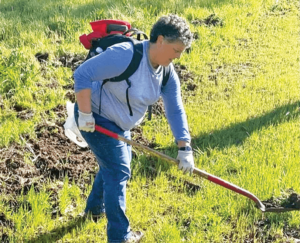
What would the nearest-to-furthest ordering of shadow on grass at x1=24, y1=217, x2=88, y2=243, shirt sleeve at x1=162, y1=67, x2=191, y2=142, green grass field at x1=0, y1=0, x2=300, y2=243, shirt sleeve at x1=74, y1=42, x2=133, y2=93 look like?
shirt sleeve at x1=74, y1=42, x2=133, y2=93 < shirt sleeve at x1=162, y1=67, x2=191, y2=142 < shadow on grass at x1=24, y1=217, x2=88, y2=243 < green grass field at x1=0, y1=0, x2=300, y2=243

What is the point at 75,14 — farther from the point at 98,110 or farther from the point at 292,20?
the point at 98,110

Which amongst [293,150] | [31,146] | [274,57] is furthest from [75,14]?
[293,150]

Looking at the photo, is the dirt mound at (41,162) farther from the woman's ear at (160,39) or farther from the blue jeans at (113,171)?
the woman's ear at (160,39)

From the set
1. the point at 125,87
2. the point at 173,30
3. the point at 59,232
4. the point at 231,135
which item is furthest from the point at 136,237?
the point at 231,135

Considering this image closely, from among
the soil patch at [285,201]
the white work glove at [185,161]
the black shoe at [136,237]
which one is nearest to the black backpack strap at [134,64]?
the white work glove at [185,161]

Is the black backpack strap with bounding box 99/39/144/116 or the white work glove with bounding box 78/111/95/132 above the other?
the black backpack strap with bounding box 99/39/144/116

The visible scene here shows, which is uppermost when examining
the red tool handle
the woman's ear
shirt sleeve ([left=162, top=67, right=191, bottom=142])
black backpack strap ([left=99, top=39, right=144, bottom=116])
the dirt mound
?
the woman's ear

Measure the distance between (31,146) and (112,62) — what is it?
2.27 metres

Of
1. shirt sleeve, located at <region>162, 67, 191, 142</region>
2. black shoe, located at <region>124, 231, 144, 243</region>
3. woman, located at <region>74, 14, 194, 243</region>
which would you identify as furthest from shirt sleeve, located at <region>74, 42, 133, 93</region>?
black shoe, located at <region>124, 231, 144, 243</region>

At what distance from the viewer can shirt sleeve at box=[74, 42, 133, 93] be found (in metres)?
3.30

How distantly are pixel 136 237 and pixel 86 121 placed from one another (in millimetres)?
1147

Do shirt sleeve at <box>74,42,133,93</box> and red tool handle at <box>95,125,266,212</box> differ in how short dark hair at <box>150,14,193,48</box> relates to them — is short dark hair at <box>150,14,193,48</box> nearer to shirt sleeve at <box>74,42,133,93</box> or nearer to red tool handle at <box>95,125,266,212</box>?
shirt sleeve at <box>74,42,133,93</box>

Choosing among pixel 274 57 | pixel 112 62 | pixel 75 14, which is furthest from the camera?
pixel 75 14

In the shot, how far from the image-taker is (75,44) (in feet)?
25.1
